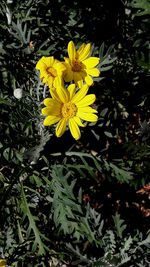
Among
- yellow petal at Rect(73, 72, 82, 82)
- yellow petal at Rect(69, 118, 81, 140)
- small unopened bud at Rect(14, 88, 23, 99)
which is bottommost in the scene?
yellow petal at Rect(69, 118, 81, 140)

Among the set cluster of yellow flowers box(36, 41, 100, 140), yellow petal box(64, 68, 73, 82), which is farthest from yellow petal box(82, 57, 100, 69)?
yellow petal box(64, 68, 73, 82)

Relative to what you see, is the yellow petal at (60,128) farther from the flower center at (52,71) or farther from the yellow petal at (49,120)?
the flower center at (52,71)

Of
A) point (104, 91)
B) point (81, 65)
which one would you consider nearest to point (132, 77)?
point (104, 91)

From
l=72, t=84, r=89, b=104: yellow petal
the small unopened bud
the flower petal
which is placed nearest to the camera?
the flower petal

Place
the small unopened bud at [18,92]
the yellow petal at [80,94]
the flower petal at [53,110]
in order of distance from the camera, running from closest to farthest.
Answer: the flower petal at [53,110] → the yellow petal at [80,94] → the small unopened bud at [18,92]

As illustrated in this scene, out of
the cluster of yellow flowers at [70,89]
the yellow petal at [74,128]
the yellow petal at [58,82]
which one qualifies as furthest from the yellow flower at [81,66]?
the yellow petal at [74,128]

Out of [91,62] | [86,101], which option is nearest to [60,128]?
[86,101]

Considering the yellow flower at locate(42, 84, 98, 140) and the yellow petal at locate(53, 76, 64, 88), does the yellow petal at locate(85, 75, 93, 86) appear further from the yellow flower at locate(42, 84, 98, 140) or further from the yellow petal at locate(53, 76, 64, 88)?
the yellow petal at locate(53, 76, 64, 88)
